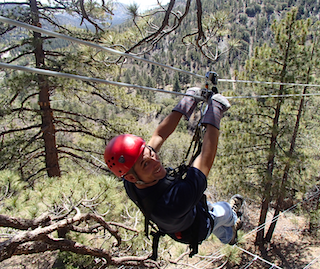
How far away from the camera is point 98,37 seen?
16.7 ft

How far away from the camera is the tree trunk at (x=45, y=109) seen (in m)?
4.60

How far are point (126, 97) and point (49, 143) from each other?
2.26 meters

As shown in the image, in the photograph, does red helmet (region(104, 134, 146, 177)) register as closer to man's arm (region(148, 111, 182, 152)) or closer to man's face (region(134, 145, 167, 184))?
man's face (region(134, 145, 167, 184))

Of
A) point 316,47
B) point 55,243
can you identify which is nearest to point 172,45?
point 316,47

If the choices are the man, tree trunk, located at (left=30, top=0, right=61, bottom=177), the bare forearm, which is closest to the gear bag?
the man

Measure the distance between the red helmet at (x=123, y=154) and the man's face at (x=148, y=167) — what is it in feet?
0.15

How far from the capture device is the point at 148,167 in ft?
4.87

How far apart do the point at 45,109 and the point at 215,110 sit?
16.0ft

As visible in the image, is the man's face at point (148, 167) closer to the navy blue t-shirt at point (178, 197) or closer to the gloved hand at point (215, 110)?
the navy blue t-shirt at point (178, 197)

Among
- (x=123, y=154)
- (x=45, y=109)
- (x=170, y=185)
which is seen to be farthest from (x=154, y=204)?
(x=45, y=109)

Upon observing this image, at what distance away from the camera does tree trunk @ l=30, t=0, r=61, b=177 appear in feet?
15.1

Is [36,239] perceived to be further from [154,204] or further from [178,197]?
[178,197]

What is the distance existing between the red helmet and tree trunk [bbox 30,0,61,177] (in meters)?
Result: 3.61

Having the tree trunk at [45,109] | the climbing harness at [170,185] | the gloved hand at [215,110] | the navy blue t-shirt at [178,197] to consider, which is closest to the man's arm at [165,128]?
the climbing harness at [170,185]
